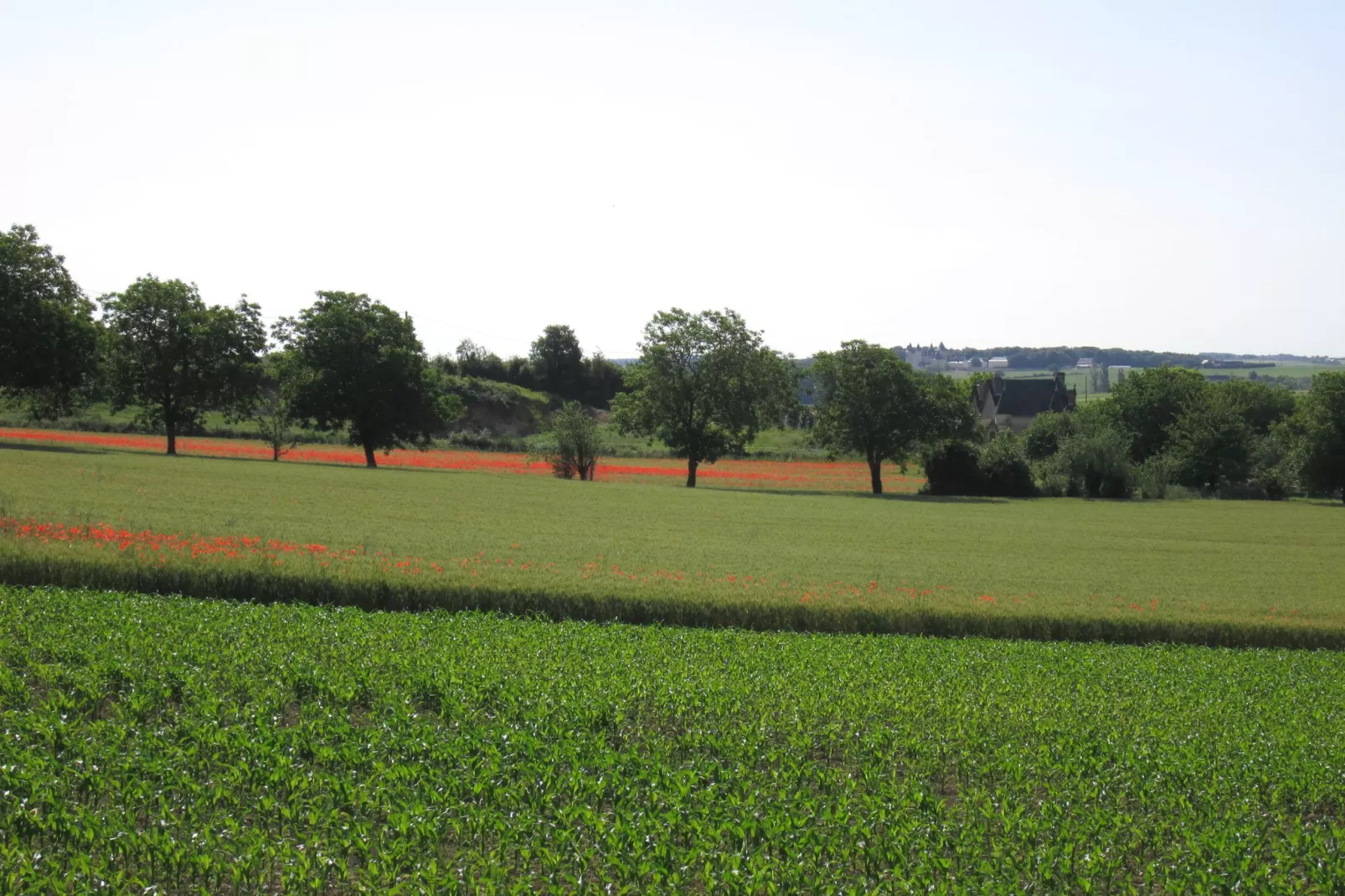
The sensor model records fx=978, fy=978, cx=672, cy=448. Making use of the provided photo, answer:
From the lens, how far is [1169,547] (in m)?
40.0

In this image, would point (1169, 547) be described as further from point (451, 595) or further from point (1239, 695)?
point (451, 595)

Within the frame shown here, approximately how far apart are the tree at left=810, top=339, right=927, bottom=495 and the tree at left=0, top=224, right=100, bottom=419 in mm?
47496

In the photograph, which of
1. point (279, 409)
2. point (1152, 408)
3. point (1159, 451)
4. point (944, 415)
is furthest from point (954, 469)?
point (279, 409)

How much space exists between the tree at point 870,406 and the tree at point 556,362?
6088 cm

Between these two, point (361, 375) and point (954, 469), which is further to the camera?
point (954, 469)

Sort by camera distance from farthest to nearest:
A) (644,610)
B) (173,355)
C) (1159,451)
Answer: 1. (1159,451)
2. (173,355)
3. (644,610)

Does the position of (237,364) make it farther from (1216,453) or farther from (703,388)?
(1216,453)

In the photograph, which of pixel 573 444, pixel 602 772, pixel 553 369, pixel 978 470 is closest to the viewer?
pixel 602 772

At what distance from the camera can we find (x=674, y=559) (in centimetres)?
2783

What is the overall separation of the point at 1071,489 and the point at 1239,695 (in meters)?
59.1

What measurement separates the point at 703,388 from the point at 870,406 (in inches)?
474

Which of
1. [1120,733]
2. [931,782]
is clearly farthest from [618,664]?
[1120,733]

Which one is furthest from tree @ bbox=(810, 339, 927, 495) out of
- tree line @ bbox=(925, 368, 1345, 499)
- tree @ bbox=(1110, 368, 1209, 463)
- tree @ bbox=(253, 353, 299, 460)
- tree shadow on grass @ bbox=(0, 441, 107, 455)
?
tree shadow on grass @ bbox=(0, 441, 107, 455)

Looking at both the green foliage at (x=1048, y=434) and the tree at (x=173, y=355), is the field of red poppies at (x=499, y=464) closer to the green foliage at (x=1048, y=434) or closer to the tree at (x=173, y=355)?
the tree at (x=173, y=355)
